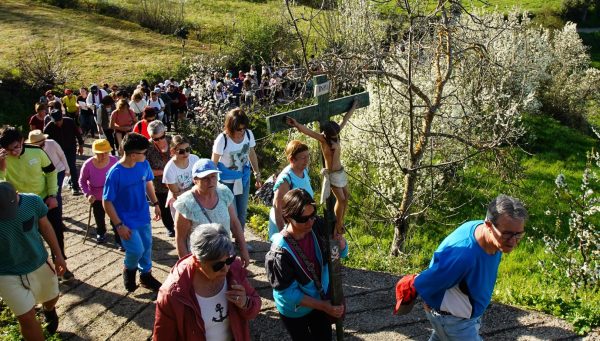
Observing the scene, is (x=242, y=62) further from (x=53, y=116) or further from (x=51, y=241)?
(x=51, y=241)

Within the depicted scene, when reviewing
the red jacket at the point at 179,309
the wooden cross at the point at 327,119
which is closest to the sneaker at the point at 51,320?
the red jacket at the point at 179,309

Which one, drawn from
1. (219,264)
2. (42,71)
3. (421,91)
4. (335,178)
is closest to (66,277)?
(335,178)

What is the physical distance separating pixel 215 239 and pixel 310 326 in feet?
3.78

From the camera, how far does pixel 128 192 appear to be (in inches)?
199

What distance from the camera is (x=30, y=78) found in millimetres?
18156

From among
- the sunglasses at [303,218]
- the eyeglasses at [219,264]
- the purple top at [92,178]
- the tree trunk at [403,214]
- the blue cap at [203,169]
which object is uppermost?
the blue cap at [203,169]

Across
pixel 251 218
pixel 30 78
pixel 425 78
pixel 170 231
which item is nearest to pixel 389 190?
pixel 425 78

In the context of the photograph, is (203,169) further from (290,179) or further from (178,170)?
(178,170)

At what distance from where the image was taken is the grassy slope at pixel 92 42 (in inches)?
868

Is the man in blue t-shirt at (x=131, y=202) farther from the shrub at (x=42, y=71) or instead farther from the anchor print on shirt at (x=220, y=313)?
the shrub at (x=42, y=71)

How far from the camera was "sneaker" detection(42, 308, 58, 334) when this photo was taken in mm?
4539

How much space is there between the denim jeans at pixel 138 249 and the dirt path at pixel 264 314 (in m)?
0.29

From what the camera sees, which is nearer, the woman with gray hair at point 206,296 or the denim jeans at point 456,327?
the woman with gray hair at point 206,296

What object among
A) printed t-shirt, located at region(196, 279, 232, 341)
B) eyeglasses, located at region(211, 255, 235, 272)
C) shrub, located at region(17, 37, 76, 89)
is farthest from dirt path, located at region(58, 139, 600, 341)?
shrub, located at region(17, 37, 76, 89)
